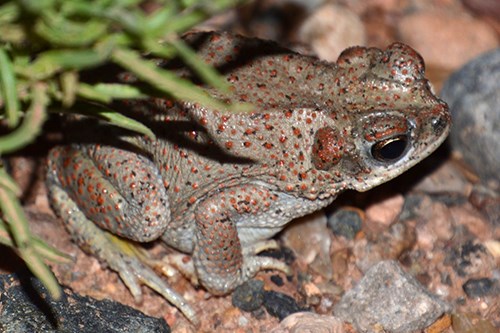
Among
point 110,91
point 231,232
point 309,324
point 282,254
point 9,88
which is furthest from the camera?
point 282,254

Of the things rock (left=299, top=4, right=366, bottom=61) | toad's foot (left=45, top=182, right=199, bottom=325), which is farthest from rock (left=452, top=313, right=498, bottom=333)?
rock (left=299, top=4, right=366, bottom=61)

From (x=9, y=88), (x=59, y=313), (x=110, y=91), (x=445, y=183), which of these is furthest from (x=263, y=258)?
(x=9, y=88)

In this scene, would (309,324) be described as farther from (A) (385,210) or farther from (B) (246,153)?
(A) (385,210)

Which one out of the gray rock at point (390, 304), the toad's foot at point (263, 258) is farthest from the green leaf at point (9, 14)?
the gray rock at point (390, 304)

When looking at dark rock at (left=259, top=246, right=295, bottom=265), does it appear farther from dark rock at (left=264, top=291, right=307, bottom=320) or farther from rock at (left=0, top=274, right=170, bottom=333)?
rock at (left=0, top=274, right=170, bottom=333)

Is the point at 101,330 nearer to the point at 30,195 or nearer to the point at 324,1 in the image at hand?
the point at 30,195

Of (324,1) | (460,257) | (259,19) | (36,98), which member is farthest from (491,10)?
(36,98)

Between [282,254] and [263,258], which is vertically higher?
[263,258]
